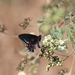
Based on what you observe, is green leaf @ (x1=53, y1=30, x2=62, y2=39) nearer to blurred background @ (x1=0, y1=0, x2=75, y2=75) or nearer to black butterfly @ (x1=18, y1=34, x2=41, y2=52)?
black butterfly @ (x1=18, y1=34, x2=41, y2=52)

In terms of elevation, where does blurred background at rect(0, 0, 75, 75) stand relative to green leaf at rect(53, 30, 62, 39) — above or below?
above

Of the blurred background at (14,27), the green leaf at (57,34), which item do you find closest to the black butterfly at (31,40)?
the green leaf at (57,34)

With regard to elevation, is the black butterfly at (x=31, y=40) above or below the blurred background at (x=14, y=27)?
below

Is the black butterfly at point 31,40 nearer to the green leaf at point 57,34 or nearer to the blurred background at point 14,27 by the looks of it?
the green leaf at point 57,34

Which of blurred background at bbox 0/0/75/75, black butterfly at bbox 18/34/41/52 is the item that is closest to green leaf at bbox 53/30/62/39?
black butterfly at bbox 18/34/41/52

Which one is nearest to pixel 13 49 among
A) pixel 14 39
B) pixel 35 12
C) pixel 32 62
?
pixel 14 39

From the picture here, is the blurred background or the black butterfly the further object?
the blurred background

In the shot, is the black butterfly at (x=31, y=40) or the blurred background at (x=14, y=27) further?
the blurred background at (x=14, y=27)

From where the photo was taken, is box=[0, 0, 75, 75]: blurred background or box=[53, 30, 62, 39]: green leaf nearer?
box=[53, 30, 62, 39]: green leaf
